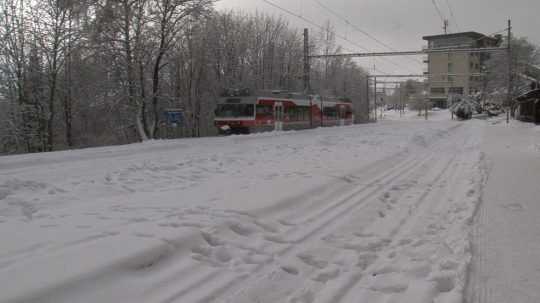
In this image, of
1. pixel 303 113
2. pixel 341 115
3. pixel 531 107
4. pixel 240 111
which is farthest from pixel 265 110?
pixel 531 107

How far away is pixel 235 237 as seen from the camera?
5.42 metres

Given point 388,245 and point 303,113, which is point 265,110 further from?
point 388,245

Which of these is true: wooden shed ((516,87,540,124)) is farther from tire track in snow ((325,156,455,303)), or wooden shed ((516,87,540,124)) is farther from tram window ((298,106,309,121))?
tire track in snow ((325,156,455,303))

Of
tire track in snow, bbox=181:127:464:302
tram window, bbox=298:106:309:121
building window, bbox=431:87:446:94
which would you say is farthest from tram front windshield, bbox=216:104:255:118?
building window, bbox=431:87:446:94

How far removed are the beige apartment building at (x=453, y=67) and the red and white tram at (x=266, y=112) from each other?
77536 millimetres

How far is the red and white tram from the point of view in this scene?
29.4 metres

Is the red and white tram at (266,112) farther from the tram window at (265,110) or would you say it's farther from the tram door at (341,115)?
the tram door at (341,115)

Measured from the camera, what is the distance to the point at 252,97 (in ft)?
96.6

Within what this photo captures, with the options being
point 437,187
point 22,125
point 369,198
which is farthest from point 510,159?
point 22,125

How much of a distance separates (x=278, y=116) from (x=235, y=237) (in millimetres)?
27308

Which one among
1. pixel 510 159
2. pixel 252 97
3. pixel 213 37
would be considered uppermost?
pixel 213 37

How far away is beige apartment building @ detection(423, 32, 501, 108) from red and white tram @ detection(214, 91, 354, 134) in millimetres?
77536

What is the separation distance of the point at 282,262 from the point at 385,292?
118cm

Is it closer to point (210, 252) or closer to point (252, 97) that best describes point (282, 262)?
point (210, 252)
